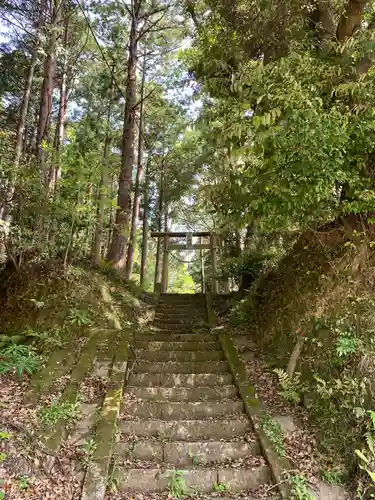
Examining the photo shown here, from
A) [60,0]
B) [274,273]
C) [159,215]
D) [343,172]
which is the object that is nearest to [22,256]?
[274,273]

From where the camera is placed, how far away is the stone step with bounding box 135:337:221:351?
639 cm

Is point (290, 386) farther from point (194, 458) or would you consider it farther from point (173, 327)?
point (173, 327)

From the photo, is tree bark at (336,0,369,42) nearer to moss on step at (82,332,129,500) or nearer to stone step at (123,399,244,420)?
stone step at (123,399,244,420)

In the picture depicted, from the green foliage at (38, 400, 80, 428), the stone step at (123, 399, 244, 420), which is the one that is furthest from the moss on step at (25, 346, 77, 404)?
the stone step at (123, 399, 244, 420)

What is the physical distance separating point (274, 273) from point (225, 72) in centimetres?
404

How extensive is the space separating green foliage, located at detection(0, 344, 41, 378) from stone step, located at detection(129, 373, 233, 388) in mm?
1419

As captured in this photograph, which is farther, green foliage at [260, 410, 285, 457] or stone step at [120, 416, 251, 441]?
stone step at [120, 416, 251, 441]

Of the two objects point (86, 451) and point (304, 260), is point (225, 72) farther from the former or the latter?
point (86, 451)

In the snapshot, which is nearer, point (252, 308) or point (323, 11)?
point (323, 11)

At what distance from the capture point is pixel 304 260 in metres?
6.57

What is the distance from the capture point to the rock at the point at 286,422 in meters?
4.57

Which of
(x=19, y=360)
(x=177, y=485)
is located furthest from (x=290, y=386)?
(x=19, y=360)

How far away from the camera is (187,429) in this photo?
4.59m

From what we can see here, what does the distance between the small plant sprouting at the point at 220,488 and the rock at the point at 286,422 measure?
106 centimetres
